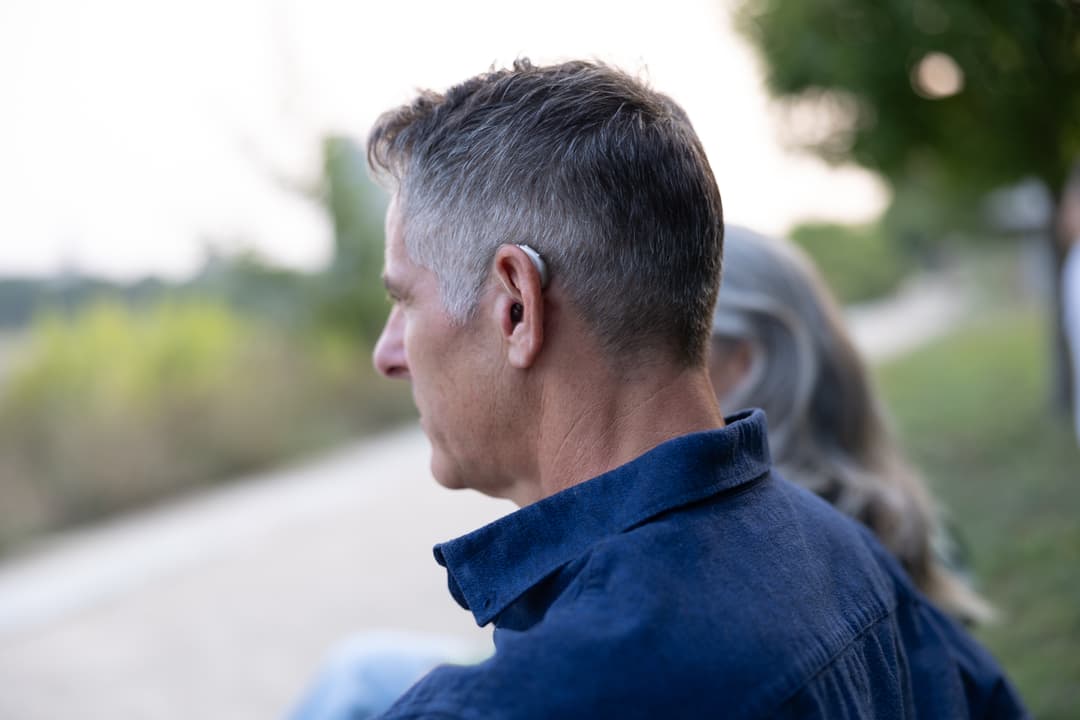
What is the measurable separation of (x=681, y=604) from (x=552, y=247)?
40cm

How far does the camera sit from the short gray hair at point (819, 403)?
2102 millimetres

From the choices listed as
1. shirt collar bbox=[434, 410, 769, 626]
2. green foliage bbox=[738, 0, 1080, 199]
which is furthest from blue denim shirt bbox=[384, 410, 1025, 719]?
green foliage bbox=[738, 0, 1080, 199]

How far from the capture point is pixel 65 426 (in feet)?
30.0

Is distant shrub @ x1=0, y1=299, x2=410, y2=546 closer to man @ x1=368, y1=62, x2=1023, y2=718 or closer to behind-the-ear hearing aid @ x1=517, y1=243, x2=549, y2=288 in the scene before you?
man @ x1=368, y1=62, x2=1023, y2=718

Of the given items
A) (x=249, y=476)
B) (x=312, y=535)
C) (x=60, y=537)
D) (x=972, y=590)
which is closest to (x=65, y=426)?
(x=60, y=537)

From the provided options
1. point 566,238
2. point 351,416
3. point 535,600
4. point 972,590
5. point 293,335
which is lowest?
point 351,416

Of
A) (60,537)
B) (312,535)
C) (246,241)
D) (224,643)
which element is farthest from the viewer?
(246,241)

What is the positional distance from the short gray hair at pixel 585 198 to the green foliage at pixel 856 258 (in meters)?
23.1

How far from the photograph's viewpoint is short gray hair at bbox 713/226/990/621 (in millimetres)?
2102

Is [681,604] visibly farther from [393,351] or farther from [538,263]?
[393,351]

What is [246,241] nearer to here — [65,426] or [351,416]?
[351,416]

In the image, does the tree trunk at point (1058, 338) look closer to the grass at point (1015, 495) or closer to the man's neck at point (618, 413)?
the grass at point (1015, 495)

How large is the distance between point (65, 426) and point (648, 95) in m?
9.11

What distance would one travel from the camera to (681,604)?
0.93 m
